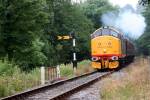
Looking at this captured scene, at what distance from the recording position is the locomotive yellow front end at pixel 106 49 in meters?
35.9

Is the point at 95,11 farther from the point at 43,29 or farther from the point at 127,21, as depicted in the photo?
the point at 43,29

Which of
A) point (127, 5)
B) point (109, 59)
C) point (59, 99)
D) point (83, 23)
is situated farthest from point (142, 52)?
point (59, 99)

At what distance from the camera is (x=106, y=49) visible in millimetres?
36281

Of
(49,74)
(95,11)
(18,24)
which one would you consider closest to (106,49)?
(18,24)

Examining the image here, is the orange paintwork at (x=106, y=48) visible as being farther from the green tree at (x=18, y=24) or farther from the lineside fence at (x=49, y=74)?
the lineside fence at (x=49, y=74)

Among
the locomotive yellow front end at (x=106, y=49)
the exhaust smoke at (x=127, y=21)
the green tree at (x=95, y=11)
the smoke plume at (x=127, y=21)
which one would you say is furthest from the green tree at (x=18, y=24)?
the green tree at (x=95, y=11)

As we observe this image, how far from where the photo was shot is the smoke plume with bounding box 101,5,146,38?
65.3 m

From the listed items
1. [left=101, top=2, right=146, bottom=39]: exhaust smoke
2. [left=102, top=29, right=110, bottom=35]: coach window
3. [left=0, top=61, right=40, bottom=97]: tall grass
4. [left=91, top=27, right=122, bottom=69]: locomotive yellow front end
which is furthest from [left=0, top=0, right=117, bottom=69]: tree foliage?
[left=0, top=61, right=40, bottom=97]: tall grass

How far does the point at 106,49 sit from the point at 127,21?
1182 inches

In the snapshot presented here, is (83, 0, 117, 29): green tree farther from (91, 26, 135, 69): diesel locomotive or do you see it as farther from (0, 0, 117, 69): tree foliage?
(91, 26, 135, 69): diesel locomotive

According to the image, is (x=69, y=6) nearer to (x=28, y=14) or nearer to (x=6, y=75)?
(x=28, y=14)

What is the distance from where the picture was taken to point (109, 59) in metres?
36.0

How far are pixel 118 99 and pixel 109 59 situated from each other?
22.7 meters

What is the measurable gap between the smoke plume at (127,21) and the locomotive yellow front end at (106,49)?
2746 cm
